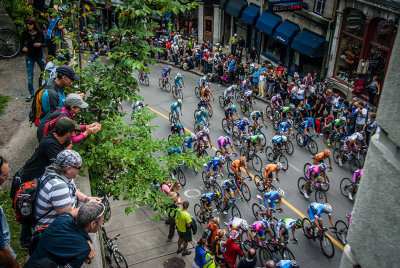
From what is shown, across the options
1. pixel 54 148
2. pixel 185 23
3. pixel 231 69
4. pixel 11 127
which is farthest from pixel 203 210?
pixel 185 23

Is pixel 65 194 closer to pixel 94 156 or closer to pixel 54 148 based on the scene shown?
pixel 54 148

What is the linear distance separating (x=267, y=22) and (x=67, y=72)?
971 inches

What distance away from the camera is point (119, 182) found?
22.8ft

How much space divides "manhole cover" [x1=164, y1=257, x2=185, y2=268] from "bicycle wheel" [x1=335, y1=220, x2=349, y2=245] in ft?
17.6

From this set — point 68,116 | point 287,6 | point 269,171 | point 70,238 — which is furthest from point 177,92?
point 70,238

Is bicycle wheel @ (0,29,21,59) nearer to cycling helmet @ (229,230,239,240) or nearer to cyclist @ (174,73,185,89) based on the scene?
cyclist @ (174,73,185,89)

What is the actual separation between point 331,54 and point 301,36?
2.87 m

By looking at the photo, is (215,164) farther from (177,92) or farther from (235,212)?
(177,92)

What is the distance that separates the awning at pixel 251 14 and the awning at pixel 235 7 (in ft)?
2.19

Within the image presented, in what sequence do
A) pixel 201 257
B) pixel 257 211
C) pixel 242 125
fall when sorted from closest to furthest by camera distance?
1. pixel 201 257
2. pixel 257 211
3. pixel 242 125

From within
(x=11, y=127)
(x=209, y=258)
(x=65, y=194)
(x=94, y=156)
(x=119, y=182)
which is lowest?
(x=209, y=258)

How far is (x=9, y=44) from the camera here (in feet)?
48.5

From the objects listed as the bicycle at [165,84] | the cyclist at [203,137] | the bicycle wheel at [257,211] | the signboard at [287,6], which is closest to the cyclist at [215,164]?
the cyclist at [203,137]

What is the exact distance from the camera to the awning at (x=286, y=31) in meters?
26.9
